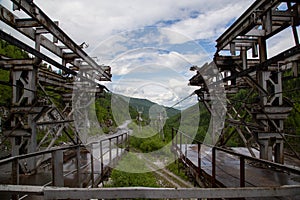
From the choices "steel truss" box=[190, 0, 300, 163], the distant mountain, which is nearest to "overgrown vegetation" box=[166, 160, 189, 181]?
"steel truss" box=[190, 0, 300, 163]

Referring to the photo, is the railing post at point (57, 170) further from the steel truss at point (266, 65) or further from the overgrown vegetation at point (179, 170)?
the overgrown vegetation at point (179, 170)

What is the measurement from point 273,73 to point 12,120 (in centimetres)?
494

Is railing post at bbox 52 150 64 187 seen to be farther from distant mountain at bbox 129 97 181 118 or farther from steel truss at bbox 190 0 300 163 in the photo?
distant mountain at bbox 129 97 181 118

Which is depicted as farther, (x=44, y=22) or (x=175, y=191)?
(x=44, y=22)

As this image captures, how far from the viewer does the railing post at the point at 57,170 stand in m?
1.96

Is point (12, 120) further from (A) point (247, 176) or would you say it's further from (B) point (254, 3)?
(B) point (254, 3)

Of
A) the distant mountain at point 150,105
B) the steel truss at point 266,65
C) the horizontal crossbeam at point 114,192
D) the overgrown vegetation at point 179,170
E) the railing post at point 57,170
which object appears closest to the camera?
the horizontal crossbeam at point 114,192

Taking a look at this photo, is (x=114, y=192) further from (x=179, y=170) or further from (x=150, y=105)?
(x=150, y=105)

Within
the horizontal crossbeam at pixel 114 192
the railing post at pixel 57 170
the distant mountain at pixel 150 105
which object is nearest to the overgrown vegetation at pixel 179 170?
the railing post at pixel 57 170

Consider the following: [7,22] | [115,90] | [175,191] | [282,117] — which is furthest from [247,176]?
[115,90]

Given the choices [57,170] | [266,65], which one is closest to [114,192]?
[57,170]

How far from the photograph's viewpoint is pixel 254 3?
384 cm

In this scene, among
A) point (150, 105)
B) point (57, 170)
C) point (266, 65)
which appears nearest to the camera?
point (57, 170)

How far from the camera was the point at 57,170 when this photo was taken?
1.97 metres
